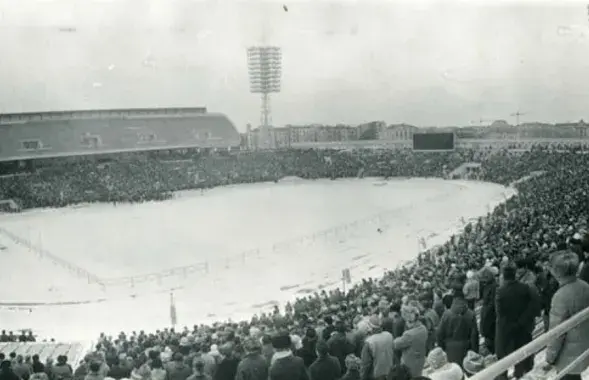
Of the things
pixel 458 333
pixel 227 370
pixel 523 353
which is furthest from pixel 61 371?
pixel 523 353

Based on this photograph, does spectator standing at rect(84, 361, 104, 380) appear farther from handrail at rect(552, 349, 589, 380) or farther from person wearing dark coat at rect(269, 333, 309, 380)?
handrail at rect(552, 349, 589, 380)

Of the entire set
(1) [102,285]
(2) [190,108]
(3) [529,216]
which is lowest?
(1) [102,285]

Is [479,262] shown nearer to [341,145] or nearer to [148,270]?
[148,270]

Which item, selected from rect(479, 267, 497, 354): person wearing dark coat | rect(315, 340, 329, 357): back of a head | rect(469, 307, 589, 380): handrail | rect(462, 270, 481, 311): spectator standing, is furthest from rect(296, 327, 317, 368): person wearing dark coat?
rect(469, 307, 589, 380): handrail

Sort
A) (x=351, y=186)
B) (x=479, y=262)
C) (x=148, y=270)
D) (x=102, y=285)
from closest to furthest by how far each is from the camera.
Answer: (x=479, y=262), (x=102, y=285), (x=148, y=270), (x=351, y=186)

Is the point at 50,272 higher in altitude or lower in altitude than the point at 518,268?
lower

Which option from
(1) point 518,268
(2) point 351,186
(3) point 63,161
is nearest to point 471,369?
(1) point 518,268
